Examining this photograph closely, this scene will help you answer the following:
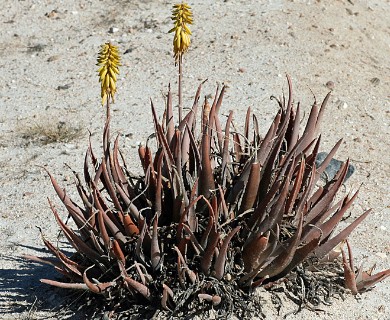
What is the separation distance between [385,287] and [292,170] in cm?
116

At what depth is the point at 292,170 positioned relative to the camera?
4223mm

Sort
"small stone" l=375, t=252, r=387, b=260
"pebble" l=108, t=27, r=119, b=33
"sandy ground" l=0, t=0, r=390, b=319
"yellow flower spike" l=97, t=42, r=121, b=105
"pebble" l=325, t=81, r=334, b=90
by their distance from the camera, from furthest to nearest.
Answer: "pebble" l=108, t=27, r=119, b=33 < "pebble" l=325, t=81, r=334, b=90 < "sandy ground" l=0, t=0, r=390, b=319 < "small stone" l=375, t=252, r=387, b=260 < "yellow flower spike" l=97, t=42, r=121, b=105

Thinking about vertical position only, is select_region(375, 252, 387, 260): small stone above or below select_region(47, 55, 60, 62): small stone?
above

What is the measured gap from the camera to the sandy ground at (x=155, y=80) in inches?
234

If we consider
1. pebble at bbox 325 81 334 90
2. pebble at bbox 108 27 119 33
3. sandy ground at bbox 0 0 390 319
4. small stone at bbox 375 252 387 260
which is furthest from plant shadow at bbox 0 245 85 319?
pebble at bbox 108 27 119 33

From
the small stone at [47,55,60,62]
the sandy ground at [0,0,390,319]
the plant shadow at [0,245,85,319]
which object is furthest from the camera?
the small stone at [47,55,60,62]

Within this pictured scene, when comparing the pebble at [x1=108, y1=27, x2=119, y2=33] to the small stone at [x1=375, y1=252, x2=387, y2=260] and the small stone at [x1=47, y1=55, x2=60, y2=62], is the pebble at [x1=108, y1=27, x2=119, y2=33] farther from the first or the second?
the small stone at [x1=375, y1=252, x2=387, y2=260]

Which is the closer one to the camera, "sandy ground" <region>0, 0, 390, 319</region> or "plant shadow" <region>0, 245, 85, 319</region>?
"plant shadow" <region>0, 245, 85, 319</region>

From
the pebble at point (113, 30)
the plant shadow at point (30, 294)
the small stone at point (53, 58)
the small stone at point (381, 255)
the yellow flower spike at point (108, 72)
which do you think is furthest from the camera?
the pebble at point (113, 30)

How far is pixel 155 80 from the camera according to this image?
8.37 metres

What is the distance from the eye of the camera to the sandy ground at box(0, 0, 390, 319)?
5945 millimetres

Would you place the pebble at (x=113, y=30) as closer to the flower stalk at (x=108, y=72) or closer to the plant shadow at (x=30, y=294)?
the plant shadow at (x=30, y=294)

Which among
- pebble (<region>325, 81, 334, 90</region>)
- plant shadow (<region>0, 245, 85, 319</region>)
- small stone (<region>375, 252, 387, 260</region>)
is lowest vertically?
plant shadow (<region>0, 245, 85, 319</region>)

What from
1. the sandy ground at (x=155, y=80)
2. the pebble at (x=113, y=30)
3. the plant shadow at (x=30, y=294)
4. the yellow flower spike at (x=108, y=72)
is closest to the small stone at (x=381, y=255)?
the sandy ground at (x=155, y=80)
